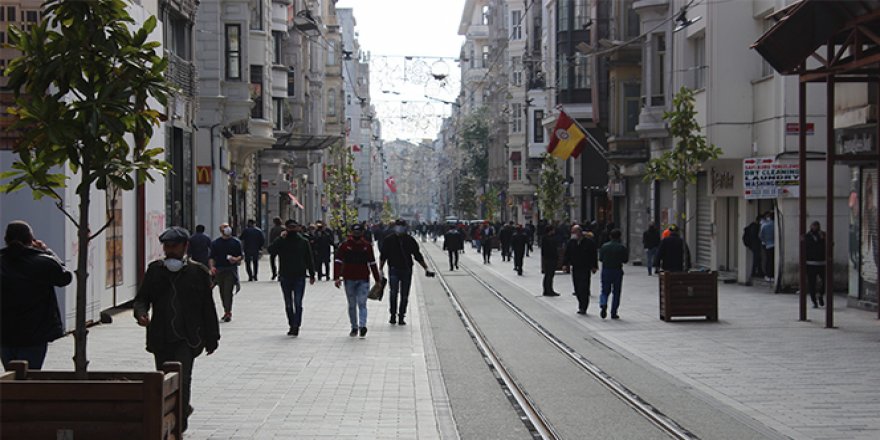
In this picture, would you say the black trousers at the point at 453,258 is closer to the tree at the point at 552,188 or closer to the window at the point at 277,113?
the tree at the point at 552,188

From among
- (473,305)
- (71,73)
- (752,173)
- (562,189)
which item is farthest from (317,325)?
(562,189)

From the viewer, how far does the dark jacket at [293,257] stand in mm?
18328

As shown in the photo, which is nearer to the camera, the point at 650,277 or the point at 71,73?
the point at 71,73

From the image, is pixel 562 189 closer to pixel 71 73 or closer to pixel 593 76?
pixel 593 76

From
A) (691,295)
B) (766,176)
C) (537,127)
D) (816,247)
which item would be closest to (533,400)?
(691,295)

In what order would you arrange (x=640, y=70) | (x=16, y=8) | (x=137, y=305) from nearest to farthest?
(x=137, y=305) < (x=16, y=8) < (x=640, y=70)

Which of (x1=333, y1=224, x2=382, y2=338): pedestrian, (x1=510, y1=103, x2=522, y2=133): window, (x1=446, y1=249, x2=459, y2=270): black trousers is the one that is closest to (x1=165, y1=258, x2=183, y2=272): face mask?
(x1=333, y1=224, x2=382, y2=338): pedestrian

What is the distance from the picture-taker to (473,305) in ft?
85.3

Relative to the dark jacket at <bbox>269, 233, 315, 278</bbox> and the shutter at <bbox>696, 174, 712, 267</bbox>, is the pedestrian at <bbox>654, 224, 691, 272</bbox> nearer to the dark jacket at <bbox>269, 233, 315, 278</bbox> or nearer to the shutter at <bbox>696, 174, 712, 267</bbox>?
the dark jacket at <bbox>269, 233, 315, 278</bbox>

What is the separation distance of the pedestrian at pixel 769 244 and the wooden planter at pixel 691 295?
857 cm

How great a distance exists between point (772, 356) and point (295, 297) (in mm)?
7093

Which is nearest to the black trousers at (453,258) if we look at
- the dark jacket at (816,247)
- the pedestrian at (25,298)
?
the dark jacket at (816,247)

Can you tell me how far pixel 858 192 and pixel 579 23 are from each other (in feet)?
110

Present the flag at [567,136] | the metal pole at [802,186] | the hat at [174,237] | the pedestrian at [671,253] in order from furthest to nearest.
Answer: the flag at [567,136]
the pedestrian at [671,253]
the metal pole at [802,186]
the hat at [174,237]
